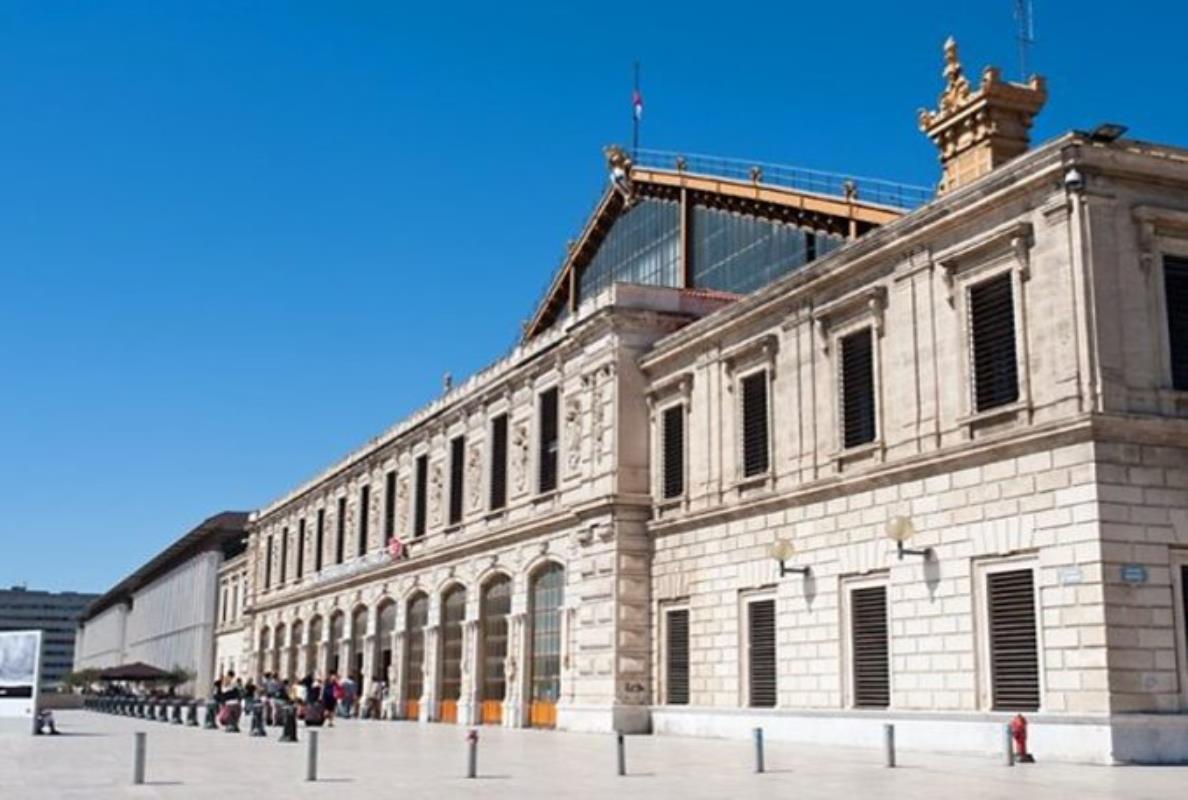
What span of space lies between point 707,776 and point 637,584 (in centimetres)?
1563

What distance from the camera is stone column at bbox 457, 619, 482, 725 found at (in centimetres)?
4288

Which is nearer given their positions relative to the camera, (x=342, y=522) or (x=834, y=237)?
(x=834, y=237)

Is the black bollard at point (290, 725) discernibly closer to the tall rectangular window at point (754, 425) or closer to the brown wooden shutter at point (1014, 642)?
the tall rectangular window at point (754, 425)

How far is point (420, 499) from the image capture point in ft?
168

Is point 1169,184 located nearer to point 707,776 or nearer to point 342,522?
point 707,776

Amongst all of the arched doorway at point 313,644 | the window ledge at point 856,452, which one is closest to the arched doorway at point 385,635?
the arched doorway at point 313,644

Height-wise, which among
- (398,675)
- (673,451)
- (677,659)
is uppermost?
(673,451)

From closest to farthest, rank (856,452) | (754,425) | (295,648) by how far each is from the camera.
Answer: (856,452) → (754,425) → (295,648)

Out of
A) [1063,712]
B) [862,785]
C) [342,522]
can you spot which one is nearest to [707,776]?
[862,785]

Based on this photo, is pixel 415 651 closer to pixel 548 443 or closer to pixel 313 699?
pixel 313 699

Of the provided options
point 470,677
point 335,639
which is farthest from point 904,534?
point 335,639

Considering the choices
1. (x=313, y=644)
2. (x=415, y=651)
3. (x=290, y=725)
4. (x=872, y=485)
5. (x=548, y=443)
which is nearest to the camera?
(x=872, y=485)

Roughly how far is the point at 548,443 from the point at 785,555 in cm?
1285

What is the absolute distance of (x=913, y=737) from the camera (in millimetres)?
25062
